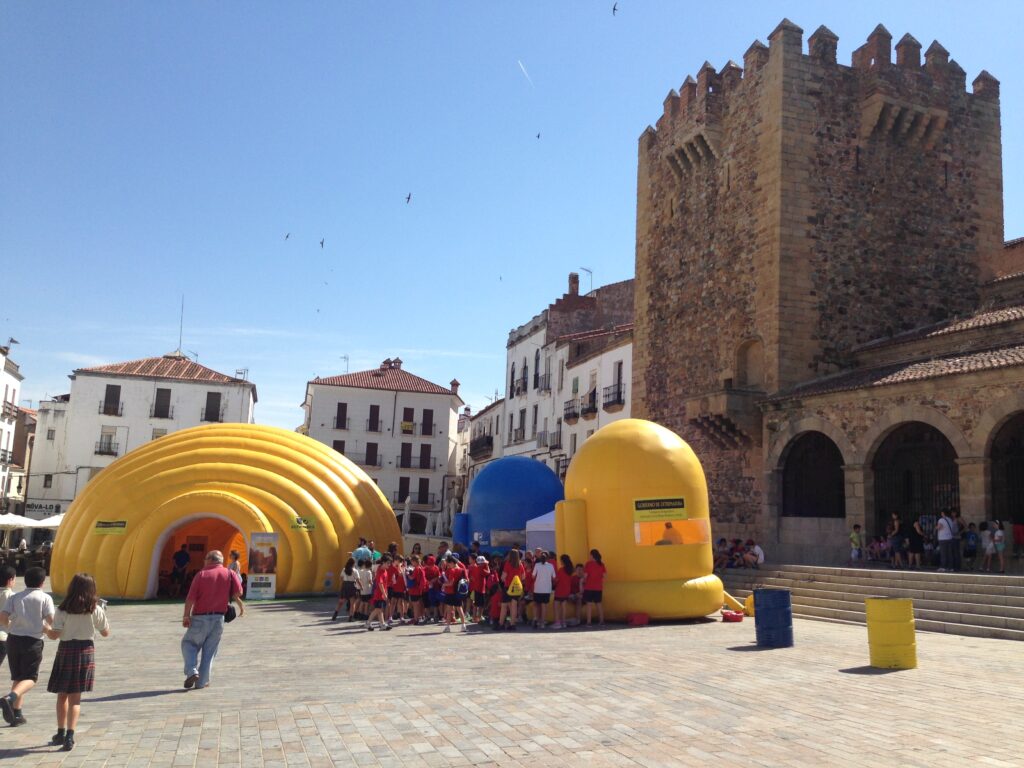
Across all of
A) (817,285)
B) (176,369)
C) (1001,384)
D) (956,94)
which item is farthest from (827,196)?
(176,369)

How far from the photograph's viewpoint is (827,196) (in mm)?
24234

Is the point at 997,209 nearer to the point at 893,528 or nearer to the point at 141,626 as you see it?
the point at 893,528

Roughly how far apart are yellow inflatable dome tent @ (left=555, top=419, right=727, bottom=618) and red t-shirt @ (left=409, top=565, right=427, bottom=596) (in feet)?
8.39

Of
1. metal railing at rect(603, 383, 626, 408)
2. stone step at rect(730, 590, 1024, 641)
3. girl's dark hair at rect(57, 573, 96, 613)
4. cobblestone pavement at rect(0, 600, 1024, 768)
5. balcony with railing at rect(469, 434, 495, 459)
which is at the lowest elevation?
cobblestone pavement at rect(0, 600, 1024, 768)

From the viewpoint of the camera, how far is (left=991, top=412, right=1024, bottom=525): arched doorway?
715 inches

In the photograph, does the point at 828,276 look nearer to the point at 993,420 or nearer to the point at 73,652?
the point at 993,420

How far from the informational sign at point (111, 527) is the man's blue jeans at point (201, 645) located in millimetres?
10778

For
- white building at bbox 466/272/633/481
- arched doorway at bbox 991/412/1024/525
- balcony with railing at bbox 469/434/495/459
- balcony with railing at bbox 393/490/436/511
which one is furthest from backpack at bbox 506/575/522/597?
balcony with railing at bbox 393/490/436/511

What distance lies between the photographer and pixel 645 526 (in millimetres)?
14938

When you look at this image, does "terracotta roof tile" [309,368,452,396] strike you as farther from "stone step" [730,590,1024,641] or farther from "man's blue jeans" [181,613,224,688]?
"man's blue jeans" [181,613,224,688]

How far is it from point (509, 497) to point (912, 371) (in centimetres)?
1006

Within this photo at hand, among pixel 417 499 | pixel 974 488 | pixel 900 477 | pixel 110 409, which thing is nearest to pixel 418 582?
pixel 974 488

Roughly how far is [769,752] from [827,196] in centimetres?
2096

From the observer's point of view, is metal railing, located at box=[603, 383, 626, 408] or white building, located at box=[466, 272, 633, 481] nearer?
metal railing, located at box=[603, 383, 626, 408]
